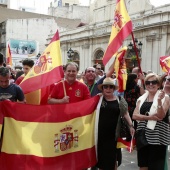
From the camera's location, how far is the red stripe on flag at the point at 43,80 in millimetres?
4895

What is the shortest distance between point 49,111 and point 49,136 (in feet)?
1.15

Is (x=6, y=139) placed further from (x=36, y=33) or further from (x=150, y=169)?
(x=36, y=33)

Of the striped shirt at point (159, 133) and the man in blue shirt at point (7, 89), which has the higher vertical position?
the man in blue shirt at point (7, 89)

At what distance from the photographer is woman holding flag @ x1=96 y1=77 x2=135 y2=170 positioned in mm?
4480

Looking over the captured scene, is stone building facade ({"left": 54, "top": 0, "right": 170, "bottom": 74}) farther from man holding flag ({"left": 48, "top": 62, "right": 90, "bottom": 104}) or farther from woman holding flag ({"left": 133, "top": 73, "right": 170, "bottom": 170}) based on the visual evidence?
woman holding flag ({"left": 133, "top": 73, "right": 170, "bottom": 170})

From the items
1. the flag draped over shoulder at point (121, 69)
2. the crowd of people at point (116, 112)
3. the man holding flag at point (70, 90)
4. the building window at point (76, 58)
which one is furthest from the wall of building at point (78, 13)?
the crowd of people at point (116, 112)

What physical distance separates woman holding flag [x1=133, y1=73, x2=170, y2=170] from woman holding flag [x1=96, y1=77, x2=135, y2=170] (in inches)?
11.2

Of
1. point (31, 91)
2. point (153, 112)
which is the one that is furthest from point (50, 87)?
point (153, 112)

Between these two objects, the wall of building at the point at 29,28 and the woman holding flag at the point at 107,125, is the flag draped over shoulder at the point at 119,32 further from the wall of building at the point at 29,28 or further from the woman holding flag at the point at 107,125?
the wall of building at the point at 29,28

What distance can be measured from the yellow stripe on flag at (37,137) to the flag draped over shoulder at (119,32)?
1.73m

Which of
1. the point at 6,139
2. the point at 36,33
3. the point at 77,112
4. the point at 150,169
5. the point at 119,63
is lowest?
the point at 150,169

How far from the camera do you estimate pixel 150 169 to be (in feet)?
13.9

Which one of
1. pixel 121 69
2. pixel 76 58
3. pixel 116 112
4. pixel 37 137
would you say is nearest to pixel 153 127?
pixel 116 112

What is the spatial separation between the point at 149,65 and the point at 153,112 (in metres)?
21.4
